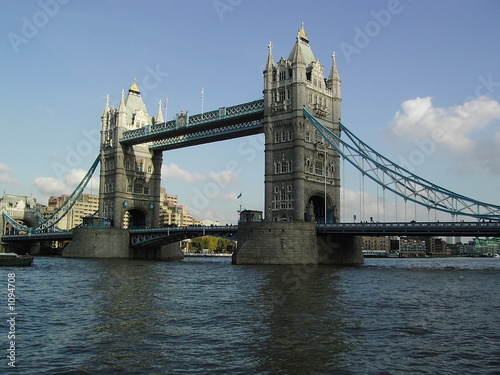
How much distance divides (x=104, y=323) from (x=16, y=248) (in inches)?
4907

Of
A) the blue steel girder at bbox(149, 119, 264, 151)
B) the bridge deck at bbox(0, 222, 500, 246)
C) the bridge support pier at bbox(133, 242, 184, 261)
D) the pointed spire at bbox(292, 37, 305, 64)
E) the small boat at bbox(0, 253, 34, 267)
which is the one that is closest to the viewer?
the bridge deck at bbox(0, 222, 500, 246)

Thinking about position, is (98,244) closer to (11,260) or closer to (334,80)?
(11,260)

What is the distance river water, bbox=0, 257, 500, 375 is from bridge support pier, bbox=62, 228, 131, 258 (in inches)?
2261

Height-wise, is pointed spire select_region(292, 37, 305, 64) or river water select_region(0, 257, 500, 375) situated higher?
pointed spire select_region(292, 37, 305, 64)

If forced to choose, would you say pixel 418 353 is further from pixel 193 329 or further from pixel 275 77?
pixel 275 77

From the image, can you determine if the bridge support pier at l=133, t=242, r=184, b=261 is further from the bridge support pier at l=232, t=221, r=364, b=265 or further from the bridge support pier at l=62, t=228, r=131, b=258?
the bridge support pier at l=232, t=221, r=364, b=265

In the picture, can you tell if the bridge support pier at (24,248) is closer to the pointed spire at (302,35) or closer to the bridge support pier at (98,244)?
the bridge support pier at (98,244)

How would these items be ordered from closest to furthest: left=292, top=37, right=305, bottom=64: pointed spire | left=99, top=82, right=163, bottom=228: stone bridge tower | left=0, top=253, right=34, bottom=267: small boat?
left=0, top=253, right=34, bottom=267: small boat → left=292, top=37, right=305, bottom=64: pointed spire → left=99, top=82, right=163, bottom=228: stone bridge tower

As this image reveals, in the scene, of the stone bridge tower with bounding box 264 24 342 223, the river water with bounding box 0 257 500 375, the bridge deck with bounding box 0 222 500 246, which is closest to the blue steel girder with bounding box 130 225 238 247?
the bridge deck with bounding box 0 222 500 246

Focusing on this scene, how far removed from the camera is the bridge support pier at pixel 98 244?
307ft

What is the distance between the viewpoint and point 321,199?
78.1 m

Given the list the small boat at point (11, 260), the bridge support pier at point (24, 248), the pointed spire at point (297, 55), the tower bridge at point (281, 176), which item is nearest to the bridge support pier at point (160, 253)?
the tower bridge at point (281, 176)

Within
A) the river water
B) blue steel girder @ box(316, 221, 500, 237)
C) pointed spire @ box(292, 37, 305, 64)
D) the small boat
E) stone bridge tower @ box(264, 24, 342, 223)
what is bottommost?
the river water

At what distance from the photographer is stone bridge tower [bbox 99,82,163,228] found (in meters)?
102
